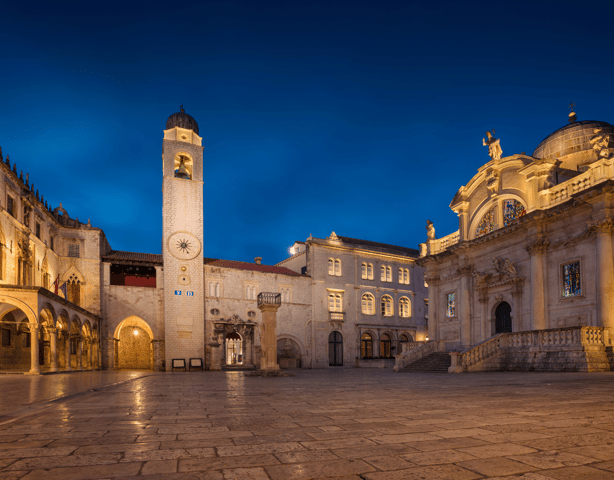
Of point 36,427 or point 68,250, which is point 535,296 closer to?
point 36,427

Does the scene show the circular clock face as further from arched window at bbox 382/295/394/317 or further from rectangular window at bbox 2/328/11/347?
arched window at bbox 382/295/394/317

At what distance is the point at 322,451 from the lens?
13.9 feet

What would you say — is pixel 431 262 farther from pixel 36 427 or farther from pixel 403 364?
pixel 36 427

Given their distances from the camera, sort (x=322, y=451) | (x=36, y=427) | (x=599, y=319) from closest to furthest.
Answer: (x=322, y=451), (x=36, y=427), (x=599, y=319)

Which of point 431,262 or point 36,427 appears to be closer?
point 36,427

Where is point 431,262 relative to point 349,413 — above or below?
above

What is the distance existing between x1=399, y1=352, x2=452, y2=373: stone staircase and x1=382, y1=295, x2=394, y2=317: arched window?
728 inches

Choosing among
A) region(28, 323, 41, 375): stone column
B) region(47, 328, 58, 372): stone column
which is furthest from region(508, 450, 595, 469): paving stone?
region(47, 328, 58, 372): stone column

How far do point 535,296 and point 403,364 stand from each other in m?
8.69

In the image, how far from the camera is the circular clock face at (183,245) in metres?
39.2

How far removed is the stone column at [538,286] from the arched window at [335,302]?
2239 centimetres

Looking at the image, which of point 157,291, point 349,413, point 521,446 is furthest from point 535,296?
point 157,291

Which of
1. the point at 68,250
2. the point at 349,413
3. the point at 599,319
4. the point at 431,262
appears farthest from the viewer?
the point at 68,250

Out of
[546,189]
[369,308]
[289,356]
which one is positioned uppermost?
[546,189]
